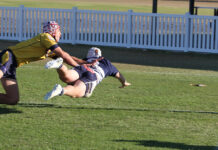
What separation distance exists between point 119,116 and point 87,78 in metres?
0.87

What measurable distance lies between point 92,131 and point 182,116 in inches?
78.8

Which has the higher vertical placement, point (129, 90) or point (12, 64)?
point (12, 64)

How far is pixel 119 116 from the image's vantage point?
33.1 feet

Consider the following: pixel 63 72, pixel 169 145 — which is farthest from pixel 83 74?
pixel 169 145

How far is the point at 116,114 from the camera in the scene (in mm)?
10250

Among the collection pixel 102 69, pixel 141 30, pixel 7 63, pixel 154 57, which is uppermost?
pixel 7 63

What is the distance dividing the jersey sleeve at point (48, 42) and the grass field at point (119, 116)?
1.20 meters

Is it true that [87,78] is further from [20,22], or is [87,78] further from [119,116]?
[20,22]

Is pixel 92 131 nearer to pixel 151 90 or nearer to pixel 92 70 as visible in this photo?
pixel 92 70

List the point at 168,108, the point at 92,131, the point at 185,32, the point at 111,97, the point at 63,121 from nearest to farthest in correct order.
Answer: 1. the point at 92,131
2. the point at 63,121
3. the point at 168,108
4. the point at 111,97
5. the point at 185,32

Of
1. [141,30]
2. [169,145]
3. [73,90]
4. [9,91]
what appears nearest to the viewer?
[169,145]

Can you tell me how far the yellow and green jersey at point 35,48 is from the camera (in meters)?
9.55

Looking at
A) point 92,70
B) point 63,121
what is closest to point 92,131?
point 63,121

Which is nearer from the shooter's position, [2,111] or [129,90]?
[2,111]
